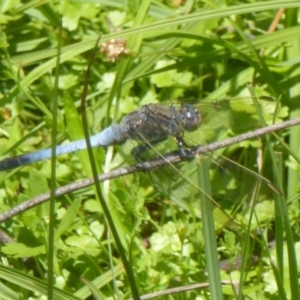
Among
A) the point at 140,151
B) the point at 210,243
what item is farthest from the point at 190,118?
the point at 210,243

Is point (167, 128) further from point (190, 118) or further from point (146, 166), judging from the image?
point (146, 166)

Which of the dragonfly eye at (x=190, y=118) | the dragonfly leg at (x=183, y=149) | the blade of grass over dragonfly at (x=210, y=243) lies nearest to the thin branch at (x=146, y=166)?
the dragonfly leg at (x=183, y=149)

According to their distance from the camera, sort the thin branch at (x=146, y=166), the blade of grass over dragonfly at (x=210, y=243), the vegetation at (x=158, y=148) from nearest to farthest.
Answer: the blade of grass over dragonfly at (x=210, y=243), the thin branch at (x=146, y=166), the vegetation at (x=158, y=148)

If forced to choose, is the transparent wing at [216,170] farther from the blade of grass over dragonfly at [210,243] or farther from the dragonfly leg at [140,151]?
the blade of grass over dragonfly at [210,243]

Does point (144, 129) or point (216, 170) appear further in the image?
point (144, 129)

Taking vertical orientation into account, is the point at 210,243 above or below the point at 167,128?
below

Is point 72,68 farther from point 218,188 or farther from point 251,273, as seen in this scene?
point 251,273
